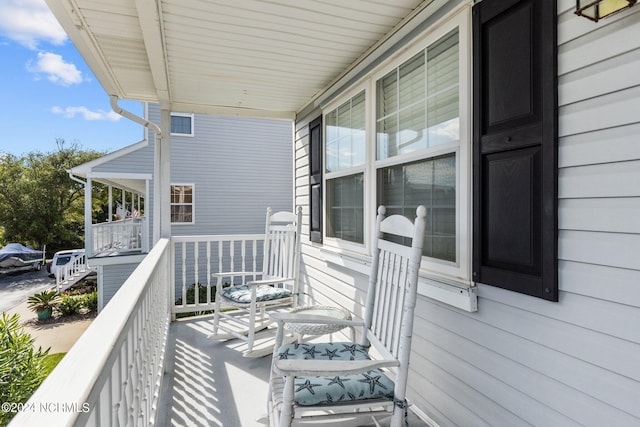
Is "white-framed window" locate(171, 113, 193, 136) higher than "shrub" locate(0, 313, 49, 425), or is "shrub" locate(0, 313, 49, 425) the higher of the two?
"white-framed window" locate(171, 113, 193, 136)

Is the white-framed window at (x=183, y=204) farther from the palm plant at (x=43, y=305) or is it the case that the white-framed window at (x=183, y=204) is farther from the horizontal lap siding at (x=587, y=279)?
the horizontal lap siding at (x=587, y=279)

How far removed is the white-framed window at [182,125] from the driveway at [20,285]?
24.5ft

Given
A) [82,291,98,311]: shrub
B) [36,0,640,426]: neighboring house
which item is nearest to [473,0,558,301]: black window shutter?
[36,0,640,426]: neighboring house

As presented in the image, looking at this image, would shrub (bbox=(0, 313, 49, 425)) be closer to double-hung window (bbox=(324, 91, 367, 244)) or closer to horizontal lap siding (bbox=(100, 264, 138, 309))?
double-hung window (bbox=(324, 91, 367, 244))

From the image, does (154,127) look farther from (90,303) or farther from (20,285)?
(20,285)

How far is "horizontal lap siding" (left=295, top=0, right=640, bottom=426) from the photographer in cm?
115

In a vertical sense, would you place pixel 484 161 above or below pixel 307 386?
above

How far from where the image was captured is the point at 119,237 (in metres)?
10.4

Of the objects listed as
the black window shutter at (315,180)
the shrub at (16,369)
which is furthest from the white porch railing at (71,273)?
the black window shutter at (315,180)

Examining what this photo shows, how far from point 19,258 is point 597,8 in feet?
66.8

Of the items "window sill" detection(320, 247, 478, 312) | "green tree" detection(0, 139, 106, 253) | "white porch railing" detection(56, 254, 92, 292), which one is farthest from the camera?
"green tree" detection(0, 139, 106, 253)

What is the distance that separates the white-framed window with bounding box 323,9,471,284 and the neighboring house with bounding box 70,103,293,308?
794 centimetres

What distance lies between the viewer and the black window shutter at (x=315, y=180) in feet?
12.4

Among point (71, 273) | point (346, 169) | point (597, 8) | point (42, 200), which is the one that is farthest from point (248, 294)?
point (42, 200)
